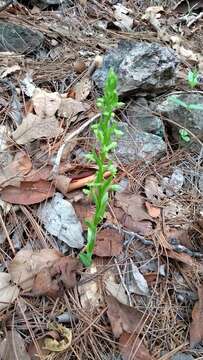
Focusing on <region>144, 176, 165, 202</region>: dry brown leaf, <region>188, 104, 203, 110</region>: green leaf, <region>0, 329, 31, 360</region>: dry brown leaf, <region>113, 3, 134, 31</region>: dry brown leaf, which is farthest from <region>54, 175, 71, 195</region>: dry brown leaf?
<region>113, 3, 134, 31</region>: dry brown leaf

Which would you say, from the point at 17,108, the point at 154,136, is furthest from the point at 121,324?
the point at 17,108

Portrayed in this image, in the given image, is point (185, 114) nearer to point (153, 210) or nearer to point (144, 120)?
point (144, 120)

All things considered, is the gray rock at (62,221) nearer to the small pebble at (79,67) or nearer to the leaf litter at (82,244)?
the leaf litter at (82,244)

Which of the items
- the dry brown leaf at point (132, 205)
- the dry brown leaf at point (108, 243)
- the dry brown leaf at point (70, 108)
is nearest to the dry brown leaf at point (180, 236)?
the dry brown leaf at point (132, 205)

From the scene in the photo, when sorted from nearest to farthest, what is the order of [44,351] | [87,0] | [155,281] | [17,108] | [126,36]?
[44,351]
[155,281]
[17,108]
[126,36]
[87,0]

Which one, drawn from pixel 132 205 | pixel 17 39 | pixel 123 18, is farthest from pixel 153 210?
pixel 123 18

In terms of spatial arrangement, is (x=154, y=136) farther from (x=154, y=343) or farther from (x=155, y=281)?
(x=154, y=343)
